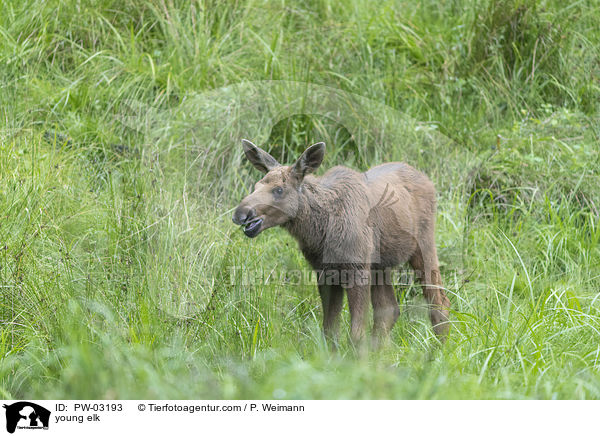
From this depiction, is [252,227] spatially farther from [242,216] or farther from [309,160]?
[309,160]

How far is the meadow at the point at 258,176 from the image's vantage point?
4.26 metres

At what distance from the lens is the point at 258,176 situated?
7.04 meters

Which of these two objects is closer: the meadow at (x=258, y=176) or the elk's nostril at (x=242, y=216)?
the meadow at (x=258, y=176)

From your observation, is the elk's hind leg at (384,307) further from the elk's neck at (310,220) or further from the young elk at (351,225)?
the elk's neck at (310,220)

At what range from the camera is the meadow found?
168 inches

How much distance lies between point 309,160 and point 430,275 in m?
1.50

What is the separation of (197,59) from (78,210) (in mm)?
2690

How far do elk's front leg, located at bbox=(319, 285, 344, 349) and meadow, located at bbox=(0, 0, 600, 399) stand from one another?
0.40 ft

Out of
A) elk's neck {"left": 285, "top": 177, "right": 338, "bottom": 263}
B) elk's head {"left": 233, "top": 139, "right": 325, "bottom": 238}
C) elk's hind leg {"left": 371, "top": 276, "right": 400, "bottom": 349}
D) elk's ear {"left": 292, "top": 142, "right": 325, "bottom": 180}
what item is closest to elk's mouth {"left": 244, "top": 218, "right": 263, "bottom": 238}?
elk's head {"left": 233, "top": 139, "right": 325, "bottom": 238}
